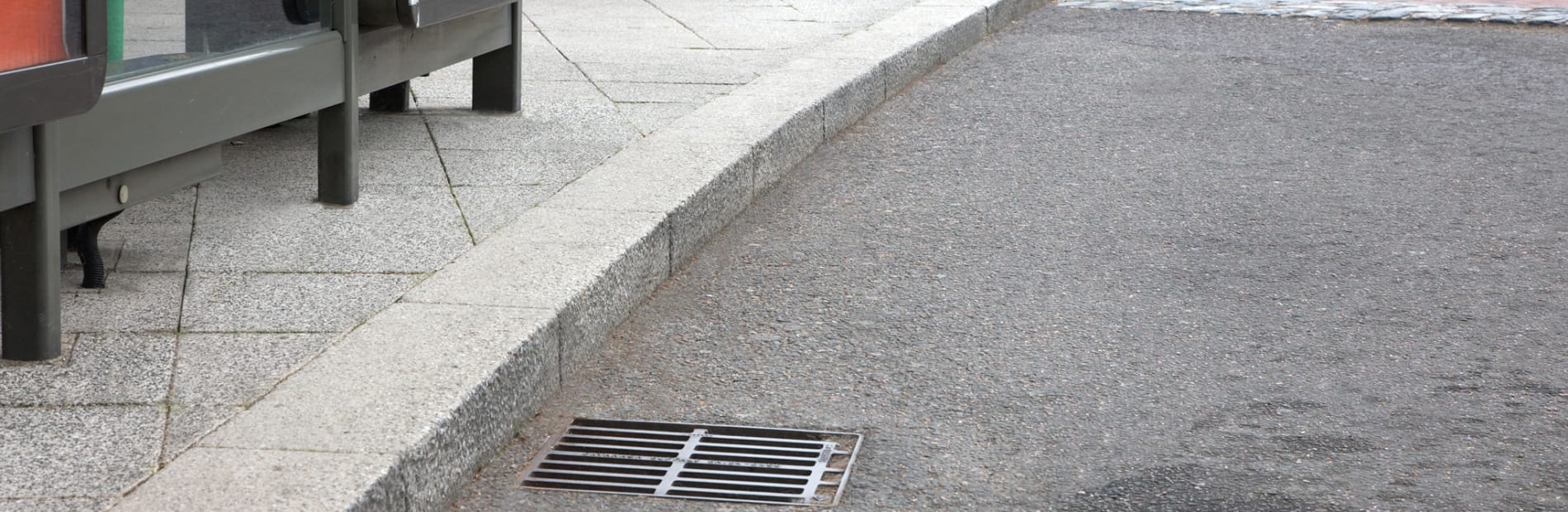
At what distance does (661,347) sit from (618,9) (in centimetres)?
563

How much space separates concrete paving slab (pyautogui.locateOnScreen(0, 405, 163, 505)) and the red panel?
25.4 inches

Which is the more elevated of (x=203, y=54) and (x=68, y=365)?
(x=203, y=54)

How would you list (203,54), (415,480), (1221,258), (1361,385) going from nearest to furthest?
(415,480) → (1361,385) → (203,54) → (1221,258)

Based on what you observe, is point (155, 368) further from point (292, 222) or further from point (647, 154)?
point (647, 154)

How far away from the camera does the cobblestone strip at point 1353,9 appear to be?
1012 cm

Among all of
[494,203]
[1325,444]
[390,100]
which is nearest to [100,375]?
[494,203]

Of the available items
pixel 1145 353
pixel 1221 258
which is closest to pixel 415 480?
pixel 1145 353

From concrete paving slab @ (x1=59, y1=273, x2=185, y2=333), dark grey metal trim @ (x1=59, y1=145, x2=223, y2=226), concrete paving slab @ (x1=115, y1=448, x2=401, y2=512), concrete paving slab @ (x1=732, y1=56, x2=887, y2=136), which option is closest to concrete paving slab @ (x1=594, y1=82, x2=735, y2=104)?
concrete paving slab @ (x1=732, y1=56, x2=887, y2=136)

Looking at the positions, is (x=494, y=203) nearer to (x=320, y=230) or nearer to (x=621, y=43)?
(x=320, y=230)

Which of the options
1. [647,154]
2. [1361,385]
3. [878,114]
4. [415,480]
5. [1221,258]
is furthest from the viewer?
[878,114]

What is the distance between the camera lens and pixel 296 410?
9.18 ft

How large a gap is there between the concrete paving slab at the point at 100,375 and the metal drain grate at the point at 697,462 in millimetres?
764

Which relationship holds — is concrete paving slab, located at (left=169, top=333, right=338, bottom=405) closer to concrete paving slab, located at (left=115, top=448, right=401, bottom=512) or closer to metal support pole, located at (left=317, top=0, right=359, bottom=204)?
concrete paving slab, located at (left=115, top=448, right=401, bottom=512)

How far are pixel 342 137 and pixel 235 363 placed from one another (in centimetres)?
143
